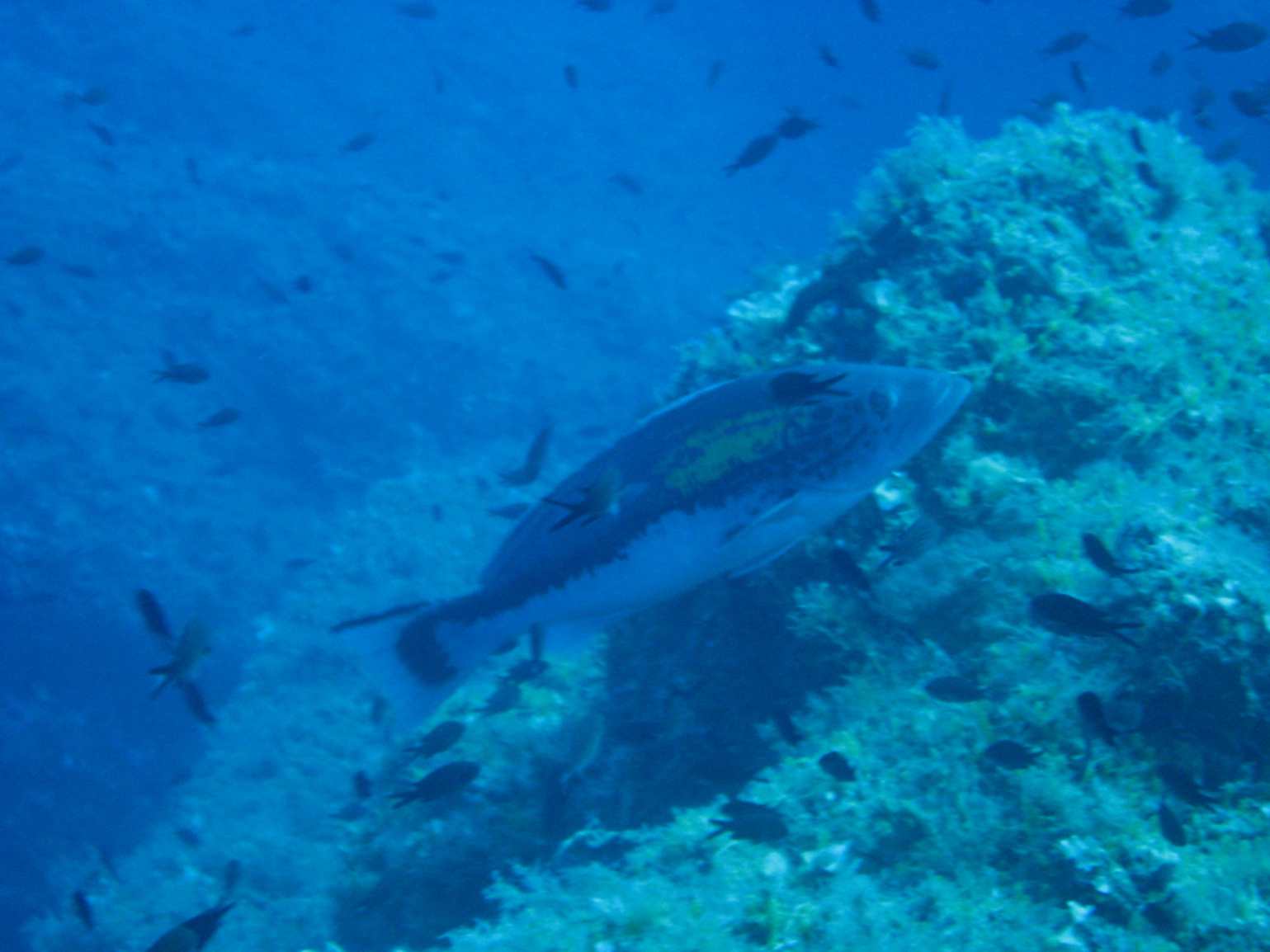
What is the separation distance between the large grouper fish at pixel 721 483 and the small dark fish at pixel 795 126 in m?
7.71

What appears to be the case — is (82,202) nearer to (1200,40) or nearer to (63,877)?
(63,877)

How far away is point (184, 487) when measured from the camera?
1812 centimetres

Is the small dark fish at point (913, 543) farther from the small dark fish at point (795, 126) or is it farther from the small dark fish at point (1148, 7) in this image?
the small dark fish at point (1148, 7)

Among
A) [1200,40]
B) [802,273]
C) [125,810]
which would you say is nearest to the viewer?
[802,273]

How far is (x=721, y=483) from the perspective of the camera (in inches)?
108

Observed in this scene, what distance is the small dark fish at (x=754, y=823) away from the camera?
11.9 ft

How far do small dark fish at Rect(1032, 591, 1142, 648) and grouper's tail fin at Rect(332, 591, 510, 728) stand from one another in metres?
2.50

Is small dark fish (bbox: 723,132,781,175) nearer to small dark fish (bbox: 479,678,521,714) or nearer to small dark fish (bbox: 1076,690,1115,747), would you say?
small dark fish (bbox: 479,678,521,714)

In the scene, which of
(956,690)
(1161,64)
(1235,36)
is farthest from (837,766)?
(1161,64)

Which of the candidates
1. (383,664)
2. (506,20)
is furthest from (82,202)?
(506,20)

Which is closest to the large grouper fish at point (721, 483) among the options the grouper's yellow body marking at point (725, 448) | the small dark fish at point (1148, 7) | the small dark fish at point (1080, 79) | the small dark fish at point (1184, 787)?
the grouper's yellow body marking at point (725, 448)

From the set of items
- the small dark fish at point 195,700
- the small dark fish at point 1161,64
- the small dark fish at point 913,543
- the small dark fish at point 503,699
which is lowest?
the small dark fish at point 503,699

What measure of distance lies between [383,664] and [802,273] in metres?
5.48

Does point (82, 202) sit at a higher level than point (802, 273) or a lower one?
lower
